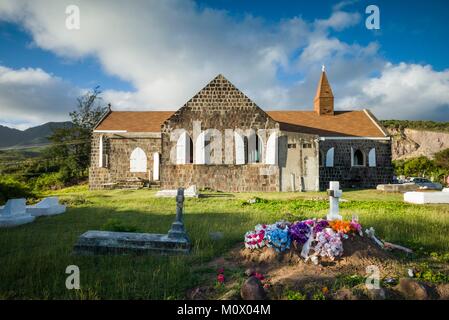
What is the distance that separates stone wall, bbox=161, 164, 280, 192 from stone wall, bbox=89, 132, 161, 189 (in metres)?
5.29

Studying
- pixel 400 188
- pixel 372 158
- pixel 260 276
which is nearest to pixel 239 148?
pixel 400 188

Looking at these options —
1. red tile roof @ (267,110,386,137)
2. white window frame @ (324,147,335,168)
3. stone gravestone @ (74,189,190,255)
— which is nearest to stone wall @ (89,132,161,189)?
red tile roof @ (267,110,386,137)

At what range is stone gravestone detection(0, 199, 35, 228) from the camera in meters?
9.12

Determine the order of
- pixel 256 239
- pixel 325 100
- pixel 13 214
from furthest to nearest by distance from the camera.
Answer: pixel 325 100 < pixel 13 214 < pixel 256 239

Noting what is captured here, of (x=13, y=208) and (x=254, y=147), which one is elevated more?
(x=254, y=147)

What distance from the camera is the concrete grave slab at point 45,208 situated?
425 inches

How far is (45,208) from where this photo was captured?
35.8 feet

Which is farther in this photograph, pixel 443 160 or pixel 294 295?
pixel 443 160

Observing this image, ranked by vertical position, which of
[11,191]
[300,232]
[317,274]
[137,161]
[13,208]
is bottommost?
[317,274]

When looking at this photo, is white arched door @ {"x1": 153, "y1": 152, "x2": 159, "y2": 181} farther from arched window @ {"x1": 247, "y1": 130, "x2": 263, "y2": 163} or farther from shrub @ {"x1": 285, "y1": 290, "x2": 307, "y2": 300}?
shrub @ {"x1": 285, "y1": 290, "x2": 307, "y2": 300}

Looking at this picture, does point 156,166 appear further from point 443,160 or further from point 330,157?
point 443,160

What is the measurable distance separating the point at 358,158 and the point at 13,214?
24231 mm
